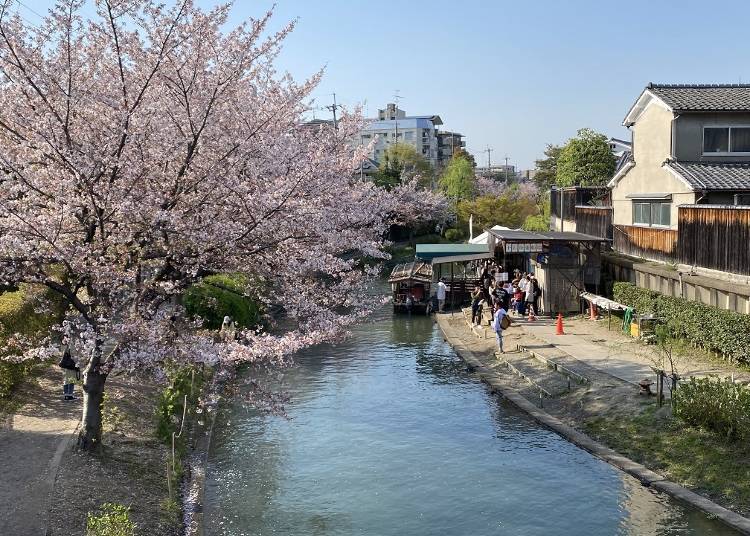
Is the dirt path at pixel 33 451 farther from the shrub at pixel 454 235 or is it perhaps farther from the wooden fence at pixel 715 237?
the shrub at pixel 454 235

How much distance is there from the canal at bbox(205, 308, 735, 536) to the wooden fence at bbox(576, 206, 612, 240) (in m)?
13.8

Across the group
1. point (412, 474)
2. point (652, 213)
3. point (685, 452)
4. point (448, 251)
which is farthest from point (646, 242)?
point (412, 474)

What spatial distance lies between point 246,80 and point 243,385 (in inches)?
446

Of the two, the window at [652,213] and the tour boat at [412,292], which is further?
the tour boat at [412,292]

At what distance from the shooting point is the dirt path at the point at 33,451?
10109 millimetres

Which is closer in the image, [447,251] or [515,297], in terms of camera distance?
[515,297]

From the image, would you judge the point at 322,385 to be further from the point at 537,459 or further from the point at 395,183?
the point at 395,183

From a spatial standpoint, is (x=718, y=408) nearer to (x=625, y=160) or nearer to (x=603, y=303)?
(x=603, y=303)

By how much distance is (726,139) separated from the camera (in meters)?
26.1

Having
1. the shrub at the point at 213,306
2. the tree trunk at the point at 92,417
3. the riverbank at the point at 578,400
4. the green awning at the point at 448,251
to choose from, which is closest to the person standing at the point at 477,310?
the riverbank at the point at 578,400

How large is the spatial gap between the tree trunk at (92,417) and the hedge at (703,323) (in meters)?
14.5

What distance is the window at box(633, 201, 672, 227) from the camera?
85.7 ft

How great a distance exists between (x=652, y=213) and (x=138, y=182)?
21.5 metres

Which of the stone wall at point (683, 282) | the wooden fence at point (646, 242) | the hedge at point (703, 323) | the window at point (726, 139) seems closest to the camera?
the hedge at point (703, 323)
